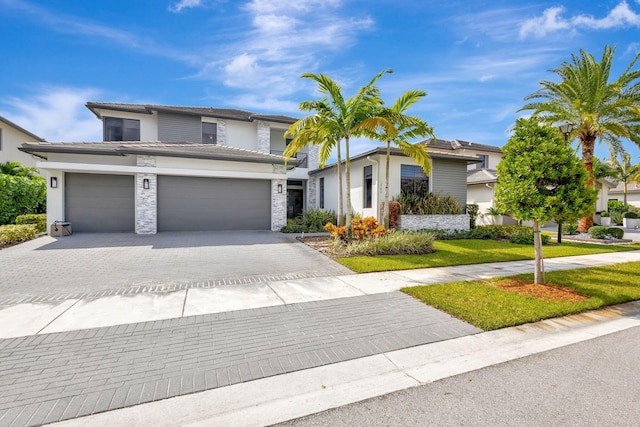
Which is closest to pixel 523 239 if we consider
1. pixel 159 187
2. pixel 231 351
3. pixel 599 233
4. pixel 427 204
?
pixel 427 204

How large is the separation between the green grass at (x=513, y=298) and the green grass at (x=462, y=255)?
1792 mm

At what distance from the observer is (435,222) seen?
14445mm

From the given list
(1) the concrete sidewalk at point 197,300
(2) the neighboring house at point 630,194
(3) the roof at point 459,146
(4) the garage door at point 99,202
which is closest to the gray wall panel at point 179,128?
(4) the garage door at point 99,202

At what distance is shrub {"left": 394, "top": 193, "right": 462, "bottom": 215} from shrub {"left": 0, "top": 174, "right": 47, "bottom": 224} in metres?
18.7

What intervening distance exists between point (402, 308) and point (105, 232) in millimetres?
14007

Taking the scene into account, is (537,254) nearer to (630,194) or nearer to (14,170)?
(14,170)

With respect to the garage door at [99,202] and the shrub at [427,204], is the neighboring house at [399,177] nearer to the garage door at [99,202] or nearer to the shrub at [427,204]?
the shrub at [427,204]

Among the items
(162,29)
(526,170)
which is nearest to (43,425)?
(526,170)

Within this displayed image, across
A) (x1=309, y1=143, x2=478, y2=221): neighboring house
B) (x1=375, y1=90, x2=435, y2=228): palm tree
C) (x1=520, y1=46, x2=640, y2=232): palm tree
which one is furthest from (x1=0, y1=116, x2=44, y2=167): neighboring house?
(x1=520, y1=46, x2=640, y2=232): palm tree

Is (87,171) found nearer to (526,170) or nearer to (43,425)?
(43,425)

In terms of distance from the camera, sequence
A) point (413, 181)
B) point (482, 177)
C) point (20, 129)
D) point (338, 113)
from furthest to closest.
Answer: point (20, 129)
point (482, 177)
point (413, 181)
point (338, 113)

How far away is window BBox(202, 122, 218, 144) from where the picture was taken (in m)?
20.0

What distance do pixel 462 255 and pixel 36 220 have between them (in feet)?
59.9

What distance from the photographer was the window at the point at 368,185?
48.6 ft
